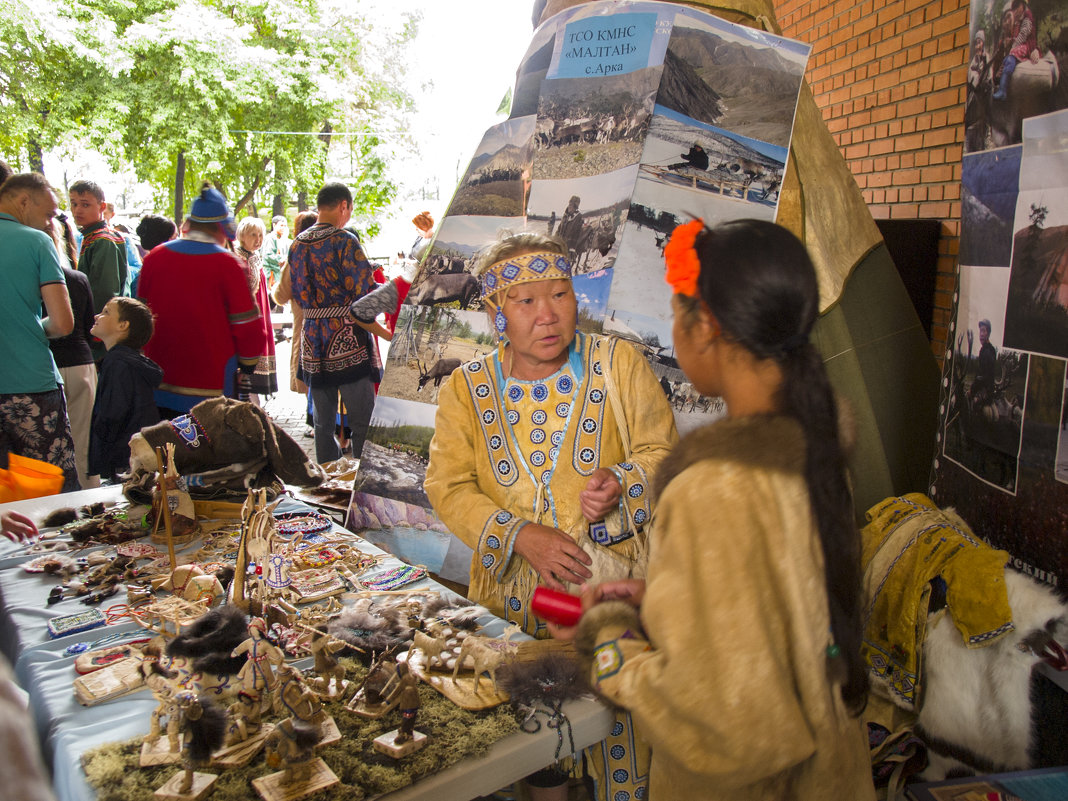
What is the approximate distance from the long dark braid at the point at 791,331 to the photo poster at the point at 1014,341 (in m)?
1.76

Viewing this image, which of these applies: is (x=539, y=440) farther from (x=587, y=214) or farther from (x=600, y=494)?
(x=587, y=214)

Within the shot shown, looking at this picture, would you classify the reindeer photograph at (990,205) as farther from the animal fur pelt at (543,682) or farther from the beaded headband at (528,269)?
the animal fur pelt at (543,682)

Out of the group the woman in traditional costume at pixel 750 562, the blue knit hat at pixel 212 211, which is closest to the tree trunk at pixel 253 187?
the blue knit hat at pixel 212 211

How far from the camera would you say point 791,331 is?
1.36 meters

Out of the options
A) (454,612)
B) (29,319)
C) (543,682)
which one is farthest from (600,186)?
(29,319)

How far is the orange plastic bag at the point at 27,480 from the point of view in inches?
129

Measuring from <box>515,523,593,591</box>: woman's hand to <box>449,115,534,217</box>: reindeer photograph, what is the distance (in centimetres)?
202

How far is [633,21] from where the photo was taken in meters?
3.69

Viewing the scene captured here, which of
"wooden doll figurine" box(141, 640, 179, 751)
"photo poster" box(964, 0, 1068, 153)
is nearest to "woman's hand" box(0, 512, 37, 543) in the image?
"wooden doll figurine" box(141, 640, 179, 751)

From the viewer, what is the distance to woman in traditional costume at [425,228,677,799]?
2281 mm

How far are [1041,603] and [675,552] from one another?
164 cm

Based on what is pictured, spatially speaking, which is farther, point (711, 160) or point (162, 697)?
point (711, 160)

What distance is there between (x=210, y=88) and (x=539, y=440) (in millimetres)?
12722

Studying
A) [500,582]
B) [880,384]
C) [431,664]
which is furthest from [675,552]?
[880,384]
